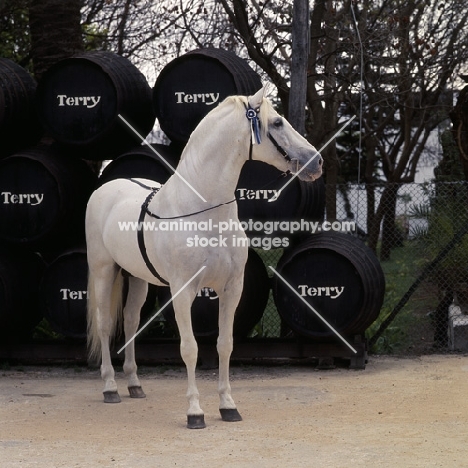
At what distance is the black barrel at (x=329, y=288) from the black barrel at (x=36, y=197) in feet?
6.34

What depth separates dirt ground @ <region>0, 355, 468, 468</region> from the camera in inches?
201

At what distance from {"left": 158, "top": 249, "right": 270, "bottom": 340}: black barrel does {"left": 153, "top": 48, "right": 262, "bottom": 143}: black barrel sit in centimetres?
126

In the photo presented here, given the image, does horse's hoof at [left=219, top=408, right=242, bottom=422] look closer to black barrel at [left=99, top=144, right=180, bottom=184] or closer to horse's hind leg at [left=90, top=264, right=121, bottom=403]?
horse's hind leg at [left=90, top=264, right=121, bottom=403]

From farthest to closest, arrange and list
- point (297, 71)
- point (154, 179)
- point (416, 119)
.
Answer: point (416, 119) < point (297, 71) < point (154, 179)

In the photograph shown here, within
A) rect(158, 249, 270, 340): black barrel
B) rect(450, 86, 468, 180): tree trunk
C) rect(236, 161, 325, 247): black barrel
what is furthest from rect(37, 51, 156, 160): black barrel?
rect(450, 86, 468, 180): tree trunk

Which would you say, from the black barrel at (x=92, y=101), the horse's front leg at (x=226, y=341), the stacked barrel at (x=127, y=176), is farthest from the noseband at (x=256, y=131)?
the black barrel at (x=92, y=101)

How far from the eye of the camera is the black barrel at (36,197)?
26.4 feet

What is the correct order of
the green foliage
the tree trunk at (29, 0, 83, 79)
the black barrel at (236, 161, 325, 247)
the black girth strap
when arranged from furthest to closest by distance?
the green foliage < the tree trunk at (29, 0, 83, 79) < the black barrel at (236, 161, 325, 247) < the black girth strap

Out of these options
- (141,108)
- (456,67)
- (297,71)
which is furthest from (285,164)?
(456,67)

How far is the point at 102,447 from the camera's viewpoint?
5.39 metres

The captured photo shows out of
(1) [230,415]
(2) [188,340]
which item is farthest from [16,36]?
(1) [230,415]

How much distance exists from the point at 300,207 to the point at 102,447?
3174mm

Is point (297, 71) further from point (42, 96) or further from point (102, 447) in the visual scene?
point (102, 447)

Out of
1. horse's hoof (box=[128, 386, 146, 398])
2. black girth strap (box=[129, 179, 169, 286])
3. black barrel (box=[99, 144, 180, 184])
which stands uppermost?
black barrel (box=[99, 144, 180, 184])
